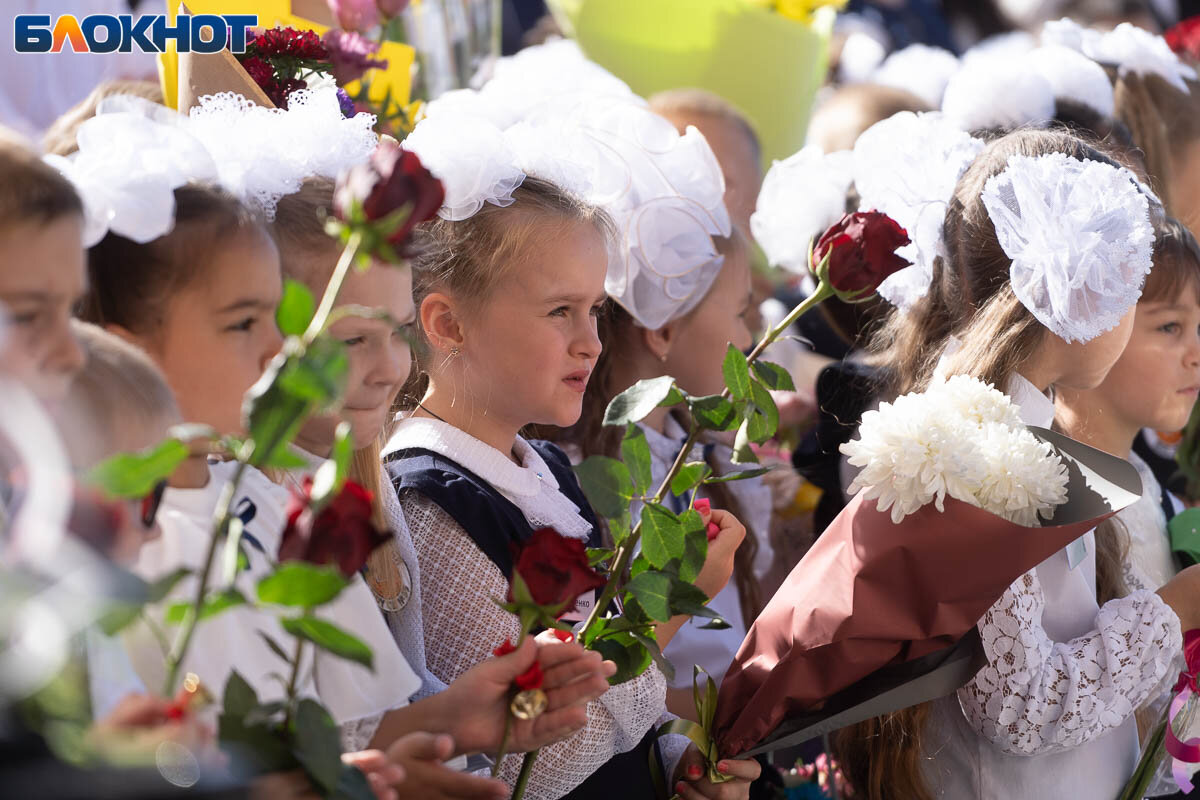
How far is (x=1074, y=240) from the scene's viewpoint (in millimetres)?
1778

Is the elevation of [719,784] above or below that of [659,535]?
below

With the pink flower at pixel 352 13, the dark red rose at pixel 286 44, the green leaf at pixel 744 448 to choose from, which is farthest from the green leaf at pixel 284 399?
the pink flower at pixel 352 13

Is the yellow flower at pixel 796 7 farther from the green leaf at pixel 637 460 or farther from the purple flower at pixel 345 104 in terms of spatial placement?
the green leaf at pixel 637 460

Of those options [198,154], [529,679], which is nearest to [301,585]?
[529,679]

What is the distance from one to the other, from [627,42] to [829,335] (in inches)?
35.3

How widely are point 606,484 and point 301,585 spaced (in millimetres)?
473

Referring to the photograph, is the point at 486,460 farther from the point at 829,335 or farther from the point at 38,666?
→ the point at 829,335

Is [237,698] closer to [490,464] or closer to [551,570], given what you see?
[551,570]

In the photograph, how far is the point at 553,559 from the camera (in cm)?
113

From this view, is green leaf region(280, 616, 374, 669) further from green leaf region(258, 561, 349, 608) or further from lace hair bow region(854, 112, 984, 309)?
lace hair bow region(854, 112, 984, 309)

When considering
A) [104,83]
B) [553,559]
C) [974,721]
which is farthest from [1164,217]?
[104,83]

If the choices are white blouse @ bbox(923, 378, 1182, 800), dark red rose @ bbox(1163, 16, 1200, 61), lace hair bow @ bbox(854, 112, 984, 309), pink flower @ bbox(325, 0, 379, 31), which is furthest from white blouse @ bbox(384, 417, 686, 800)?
dark red rose @ bbox(1163, 16, 1200, 61)

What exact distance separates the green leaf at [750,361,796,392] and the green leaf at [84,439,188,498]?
61 cm

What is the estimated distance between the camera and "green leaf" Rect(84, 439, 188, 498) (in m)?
0.86
